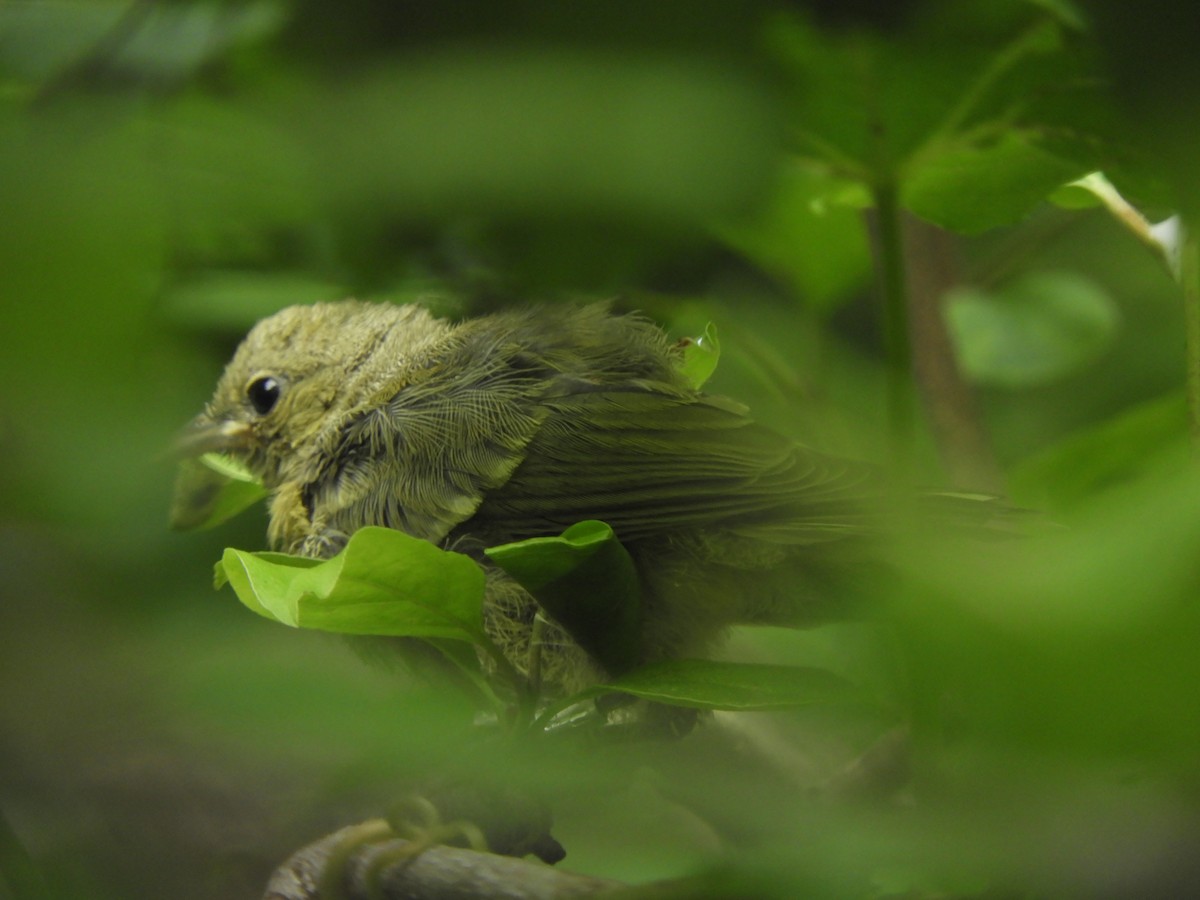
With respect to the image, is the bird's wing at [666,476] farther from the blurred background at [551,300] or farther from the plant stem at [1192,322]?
the plant stem at [1192,322]

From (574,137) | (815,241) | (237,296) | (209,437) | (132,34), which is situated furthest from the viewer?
(815,241)

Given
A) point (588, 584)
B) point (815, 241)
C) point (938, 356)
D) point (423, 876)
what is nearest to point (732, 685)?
point (588, 584)

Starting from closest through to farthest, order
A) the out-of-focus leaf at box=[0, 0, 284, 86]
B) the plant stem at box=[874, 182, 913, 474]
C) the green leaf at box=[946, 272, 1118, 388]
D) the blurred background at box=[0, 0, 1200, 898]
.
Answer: the blurred background at box=[0, 0, 1200, 898] → the out-of-focus leaf at box=[0, 0, 284, 86] → the plant stem at box=[874, 182, 913, 474] → the green leaf at box=[946, 272, 1118, 388]

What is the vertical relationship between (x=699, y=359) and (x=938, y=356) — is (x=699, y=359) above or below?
below

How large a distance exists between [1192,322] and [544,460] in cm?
32

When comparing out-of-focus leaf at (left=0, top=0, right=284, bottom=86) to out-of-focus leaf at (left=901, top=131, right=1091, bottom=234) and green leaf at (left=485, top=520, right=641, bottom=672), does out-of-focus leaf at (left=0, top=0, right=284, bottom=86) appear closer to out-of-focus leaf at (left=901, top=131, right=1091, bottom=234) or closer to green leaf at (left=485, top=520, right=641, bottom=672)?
green leaf at (left=485, top=520, right=641, bottom=672)

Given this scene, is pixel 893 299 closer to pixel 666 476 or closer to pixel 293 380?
pixel 666 476

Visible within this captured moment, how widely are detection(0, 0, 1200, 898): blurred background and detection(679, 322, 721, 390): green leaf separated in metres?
0.02

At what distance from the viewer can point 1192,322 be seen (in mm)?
506

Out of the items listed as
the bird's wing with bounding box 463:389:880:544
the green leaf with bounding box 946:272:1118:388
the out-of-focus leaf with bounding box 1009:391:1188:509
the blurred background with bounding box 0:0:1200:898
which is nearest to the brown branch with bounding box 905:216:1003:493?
the green leaf with bounding box 946:272:1118:388

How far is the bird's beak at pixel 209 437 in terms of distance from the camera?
53cm

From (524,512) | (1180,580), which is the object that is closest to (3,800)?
(524,512)

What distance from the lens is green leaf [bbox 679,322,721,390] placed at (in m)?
0.54

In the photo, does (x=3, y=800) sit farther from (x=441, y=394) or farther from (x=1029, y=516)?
(x=1029, y=516)
